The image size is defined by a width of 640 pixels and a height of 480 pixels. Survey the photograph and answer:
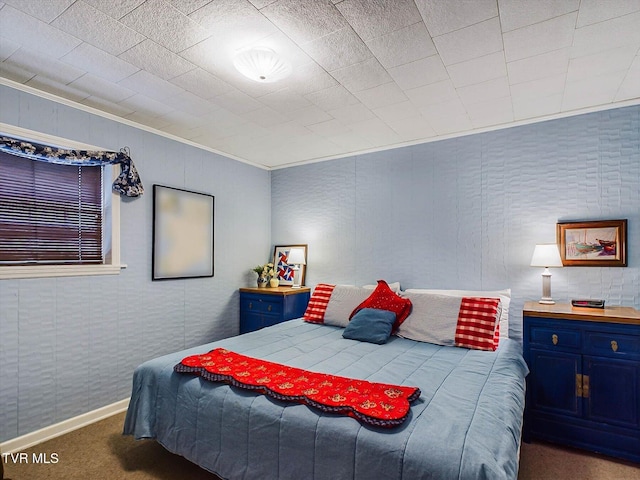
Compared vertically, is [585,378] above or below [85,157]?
below

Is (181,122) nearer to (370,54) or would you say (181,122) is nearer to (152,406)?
(370,54)

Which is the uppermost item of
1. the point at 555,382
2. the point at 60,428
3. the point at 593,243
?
the point at 593,243

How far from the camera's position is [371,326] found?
2840 mm

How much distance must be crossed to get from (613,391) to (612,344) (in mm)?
306

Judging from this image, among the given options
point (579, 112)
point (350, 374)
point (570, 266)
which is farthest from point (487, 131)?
point (350, 374)

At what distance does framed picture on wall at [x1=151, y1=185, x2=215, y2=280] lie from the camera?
3367 mm

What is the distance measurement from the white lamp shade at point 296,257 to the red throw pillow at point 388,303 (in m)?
1.21

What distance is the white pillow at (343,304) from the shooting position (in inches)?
130

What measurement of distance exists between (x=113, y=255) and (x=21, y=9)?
6.04ft

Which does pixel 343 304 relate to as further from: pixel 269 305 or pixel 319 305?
pixel 269 305

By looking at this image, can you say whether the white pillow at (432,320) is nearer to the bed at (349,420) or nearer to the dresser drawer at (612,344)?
the bed at (349,420)

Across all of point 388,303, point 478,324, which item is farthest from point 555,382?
point 388,303

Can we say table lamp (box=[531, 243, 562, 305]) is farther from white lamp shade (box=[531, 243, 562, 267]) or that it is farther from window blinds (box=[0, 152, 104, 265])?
window blinds (box=[0, 152, 104, 265])

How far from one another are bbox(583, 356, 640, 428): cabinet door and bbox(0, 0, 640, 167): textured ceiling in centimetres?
194
